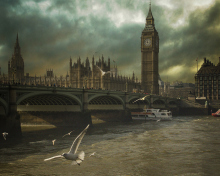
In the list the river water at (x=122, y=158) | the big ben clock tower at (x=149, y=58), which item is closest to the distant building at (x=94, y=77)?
the big ben clock tower at (x=149, y=58)

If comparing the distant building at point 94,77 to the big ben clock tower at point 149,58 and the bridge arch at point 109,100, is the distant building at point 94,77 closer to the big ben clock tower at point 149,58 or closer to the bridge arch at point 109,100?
the big ben clock tower at point 149,58

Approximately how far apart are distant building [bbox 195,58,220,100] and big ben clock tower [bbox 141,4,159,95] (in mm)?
24302

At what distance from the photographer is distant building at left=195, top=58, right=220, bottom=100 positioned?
136 m

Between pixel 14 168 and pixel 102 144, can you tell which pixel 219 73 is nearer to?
pixel 102 144

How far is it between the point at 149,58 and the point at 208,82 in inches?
1340

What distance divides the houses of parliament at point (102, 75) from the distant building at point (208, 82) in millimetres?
23090

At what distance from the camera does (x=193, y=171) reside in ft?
72.0

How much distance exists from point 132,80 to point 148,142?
10628cm

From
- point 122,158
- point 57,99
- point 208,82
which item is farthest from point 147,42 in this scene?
point 122,158

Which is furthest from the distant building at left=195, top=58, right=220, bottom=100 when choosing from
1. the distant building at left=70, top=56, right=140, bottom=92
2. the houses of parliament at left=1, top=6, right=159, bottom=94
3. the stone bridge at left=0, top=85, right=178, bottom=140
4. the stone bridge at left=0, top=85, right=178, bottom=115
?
the stone bridge at left=0, top=85, right=178, bottom=140

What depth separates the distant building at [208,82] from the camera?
13562 cm

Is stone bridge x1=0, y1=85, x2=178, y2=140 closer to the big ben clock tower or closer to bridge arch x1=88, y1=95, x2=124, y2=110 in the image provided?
bridge arch x1=88, y1=95, x2=124, y2=110

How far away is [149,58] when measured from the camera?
158750 mm

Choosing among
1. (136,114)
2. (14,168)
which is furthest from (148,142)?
(136,114)
